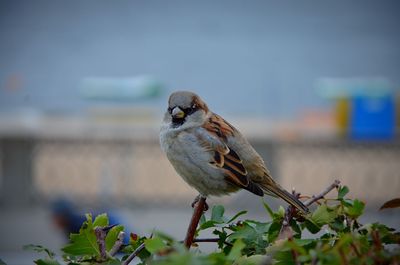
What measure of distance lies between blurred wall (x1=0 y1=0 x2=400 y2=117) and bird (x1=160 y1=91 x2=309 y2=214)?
396 inches

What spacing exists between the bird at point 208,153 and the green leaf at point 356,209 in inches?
32.8

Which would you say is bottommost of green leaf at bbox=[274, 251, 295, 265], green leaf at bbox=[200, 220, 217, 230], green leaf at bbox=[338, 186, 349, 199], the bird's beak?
green leaf at bbox=[274, 251, 295, 265]

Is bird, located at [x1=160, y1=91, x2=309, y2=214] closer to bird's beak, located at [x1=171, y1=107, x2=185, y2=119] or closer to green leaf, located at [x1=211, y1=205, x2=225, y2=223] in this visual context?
bird's beak, located at [x1=171, y1=107, x2=185, y2=119]

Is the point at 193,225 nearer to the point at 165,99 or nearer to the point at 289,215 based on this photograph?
the point at 289,215

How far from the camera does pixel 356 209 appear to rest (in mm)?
1358

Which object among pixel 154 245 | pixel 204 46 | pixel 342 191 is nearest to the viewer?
pixel 154 245

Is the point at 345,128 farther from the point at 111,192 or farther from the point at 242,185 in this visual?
the point at 242,185

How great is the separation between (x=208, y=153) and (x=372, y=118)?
483 centimetres

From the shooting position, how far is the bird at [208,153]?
224 centimetres

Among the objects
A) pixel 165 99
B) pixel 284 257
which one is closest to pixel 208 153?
pixel 284 257

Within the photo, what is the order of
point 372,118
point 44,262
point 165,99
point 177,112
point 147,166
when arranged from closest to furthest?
point 44,262
point 177,112
point 147,166
point 372,118
point 165,99

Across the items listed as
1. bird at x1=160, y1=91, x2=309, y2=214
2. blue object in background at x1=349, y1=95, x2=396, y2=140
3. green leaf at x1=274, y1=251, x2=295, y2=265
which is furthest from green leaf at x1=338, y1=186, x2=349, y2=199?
blue object in background at x1=349, y1=95, x2=396, y2=140

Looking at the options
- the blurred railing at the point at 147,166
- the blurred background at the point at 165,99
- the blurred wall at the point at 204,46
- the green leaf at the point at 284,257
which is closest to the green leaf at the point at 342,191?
the green leaf at the point at 284,257

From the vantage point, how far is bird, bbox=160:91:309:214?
7.35ft
